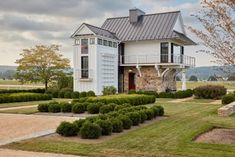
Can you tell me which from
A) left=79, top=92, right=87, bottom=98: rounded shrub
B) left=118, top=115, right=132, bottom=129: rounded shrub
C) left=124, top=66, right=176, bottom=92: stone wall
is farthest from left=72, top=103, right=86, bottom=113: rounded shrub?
left=124, top=66, right=176, bottom=92: stone wall

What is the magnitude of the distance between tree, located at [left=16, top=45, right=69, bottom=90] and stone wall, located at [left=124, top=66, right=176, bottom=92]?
714 cm

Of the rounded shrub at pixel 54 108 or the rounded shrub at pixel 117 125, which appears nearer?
the rounded shrub at pixel 117 125

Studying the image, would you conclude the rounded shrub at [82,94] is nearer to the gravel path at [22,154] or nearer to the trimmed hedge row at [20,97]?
the trimmed hedge row at [20,97]

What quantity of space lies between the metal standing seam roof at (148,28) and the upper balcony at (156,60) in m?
1.71

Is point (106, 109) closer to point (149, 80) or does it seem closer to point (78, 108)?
point (78, 108)

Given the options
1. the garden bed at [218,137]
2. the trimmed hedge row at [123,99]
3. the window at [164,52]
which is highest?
the window at [164,52]

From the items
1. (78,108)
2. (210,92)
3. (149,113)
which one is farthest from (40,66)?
(149,113)

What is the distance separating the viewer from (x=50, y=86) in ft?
113

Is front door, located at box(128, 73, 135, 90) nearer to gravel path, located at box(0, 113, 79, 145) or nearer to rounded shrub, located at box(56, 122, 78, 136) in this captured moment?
gravel path, located at box(0, 113, 79, 145)

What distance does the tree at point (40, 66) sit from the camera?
3475 centimetres

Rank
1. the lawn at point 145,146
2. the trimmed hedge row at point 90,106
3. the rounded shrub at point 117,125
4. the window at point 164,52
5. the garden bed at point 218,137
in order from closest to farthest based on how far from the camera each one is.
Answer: the lawn at point 145,146 → the garden bed at point 218,137 → the rounded shrub at point 117,125 → the trimmed hedge row at point 90,106 → the window at point 164,52

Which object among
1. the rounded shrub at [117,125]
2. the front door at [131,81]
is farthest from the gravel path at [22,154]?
the front door at [131,81]

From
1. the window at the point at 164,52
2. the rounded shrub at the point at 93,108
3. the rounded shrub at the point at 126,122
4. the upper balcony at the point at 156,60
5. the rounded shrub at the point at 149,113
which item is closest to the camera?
the rounded shrub at the point at 126,122

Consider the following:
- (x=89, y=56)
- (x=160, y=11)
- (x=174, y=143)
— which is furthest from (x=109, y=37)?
(x=174, y=143)
